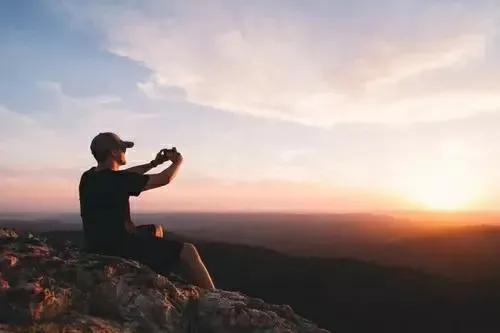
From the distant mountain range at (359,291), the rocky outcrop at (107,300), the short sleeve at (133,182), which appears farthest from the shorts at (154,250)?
the distant mountain range at (359,291)

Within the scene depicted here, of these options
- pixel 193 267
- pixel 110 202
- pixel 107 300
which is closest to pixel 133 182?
pixel 110 202

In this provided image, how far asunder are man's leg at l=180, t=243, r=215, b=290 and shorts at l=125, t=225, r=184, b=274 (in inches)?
2.7

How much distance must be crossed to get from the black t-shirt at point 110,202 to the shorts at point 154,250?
0.32ft

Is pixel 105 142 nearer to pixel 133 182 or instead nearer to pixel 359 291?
pixel 133 182

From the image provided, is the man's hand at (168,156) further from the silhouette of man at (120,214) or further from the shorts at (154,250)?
the shorts at (154,250)

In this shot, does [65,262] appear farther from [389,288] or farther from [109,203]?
[389,288]

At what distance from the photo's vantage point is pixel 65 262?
19.7 ft

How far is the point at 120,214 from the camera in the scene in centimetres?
627

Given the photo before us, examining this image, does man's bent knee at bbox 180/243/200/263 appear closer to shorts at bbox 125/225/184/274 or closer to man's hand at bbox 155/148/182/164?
shorts at bbox 125/225/184/274

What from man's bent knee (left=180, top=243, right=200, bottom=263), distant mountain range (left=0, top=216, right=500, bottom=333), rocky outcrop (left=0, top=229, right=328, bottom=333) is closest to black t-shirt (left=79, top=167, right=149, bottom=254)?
rocky outcrop (left=0, top=229, right=328, bottom=333)

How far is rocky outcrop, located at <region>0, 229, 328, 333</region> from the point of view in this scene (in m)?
4.94

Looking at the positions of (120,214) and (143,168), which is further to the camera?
(143,168)

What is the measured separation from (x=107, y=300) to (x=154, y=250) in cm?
98

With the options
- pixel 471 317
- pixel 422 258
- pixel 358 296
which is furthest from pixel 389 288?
pixel 422 258
